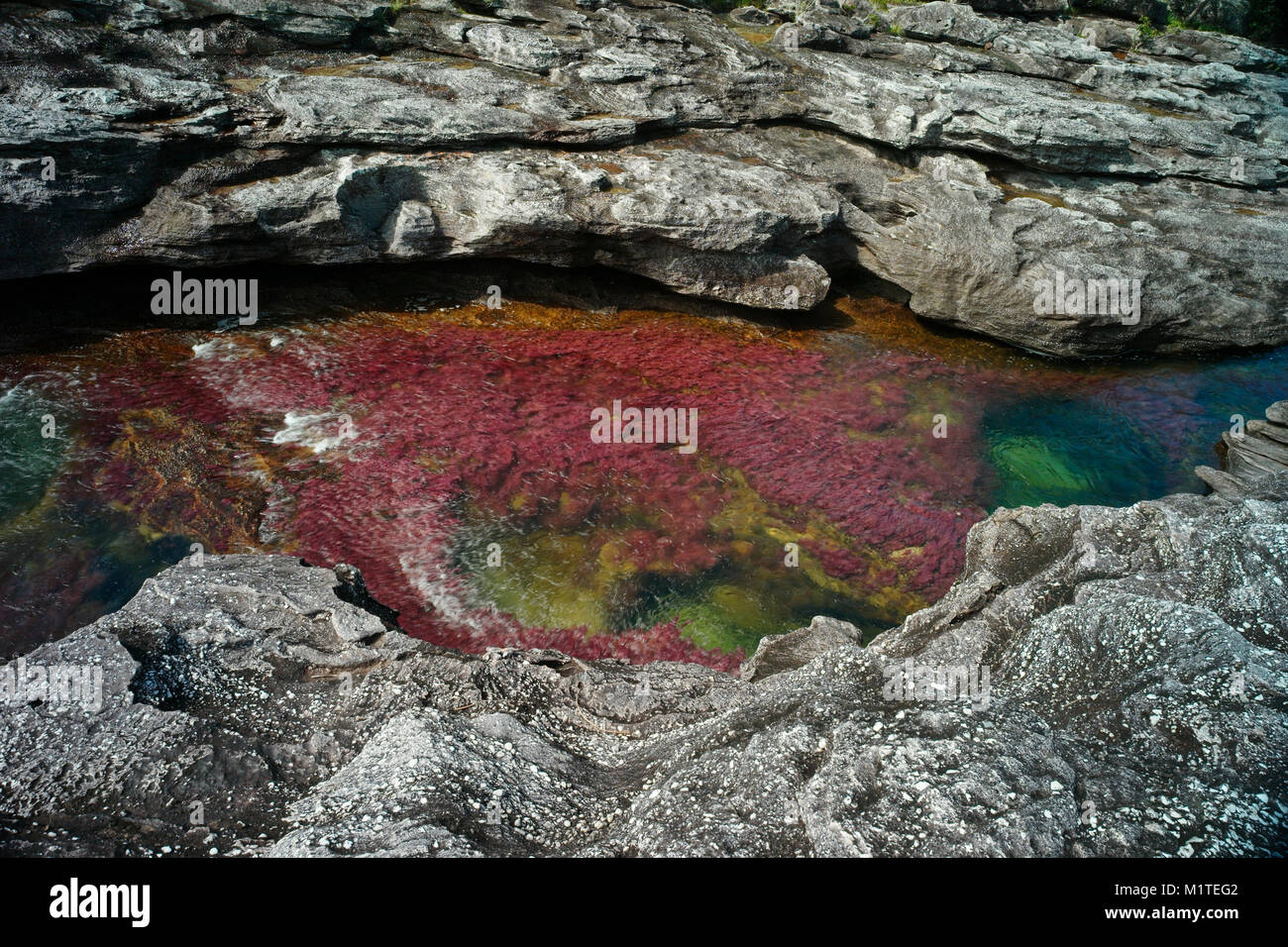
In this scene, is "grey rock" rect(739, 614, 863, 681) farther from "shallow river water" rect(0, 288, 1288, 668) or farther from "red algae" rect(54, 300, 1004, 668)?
"shallow river water" rect(0, 288, 1288, 668)

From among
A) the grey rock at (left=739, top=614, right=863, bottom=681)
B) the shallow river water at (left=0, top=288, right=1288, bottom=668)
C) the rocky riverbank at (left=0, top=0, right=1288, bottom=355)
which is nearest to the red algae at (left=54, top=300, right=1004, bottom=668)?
the shallow river water at (left=0, top=288, right=1288, bottom=668)

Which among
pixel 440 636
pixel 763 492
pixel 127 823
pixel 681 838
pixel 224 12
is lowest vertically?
pixel 440 636

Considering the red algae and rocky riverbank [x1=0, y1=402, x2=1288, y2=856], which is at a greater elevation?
rocky riverbank [x1=0, y1=402, x2=1288, y2=856]

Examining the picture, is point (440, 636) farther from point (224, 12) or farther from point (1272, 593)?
point (224, 12)

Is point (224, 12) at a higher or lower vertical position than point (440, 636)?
higher

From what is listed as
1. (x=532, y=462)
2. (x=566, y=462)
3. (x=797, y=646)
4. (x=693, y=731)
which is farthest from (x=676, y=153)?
(x=693, y=731)
